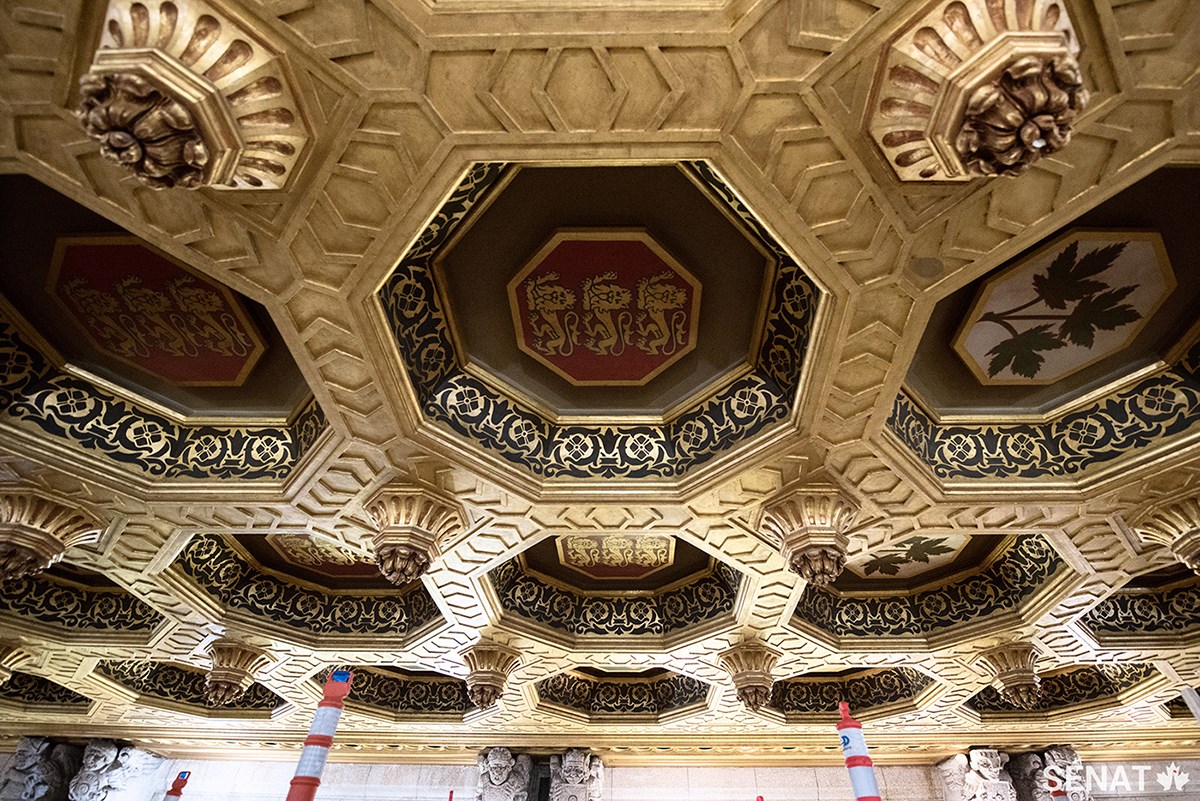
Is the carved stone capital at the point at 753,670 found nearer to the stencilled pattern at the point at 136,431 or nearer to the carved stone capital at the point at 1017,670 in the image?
the carved stone capital at the point at 1017,670

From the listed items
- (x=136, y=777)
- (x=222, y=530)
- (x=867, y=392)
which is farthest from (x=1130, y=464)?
(x=136, y=777)

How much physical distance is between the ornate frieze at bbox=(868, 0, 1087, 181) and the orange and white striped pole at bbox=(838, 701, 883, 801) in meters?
2.44

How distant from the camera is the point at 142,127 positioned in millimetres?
2812

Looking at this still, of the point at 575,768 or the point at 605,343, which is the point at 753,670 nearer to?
the point at 575,768

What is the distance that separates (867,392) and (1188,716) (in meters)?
8.35

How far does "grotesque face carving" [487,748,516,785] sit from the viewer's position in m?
9.34

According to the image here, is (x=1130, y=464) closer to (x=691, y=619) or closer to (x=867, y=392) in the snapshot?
(x=867, y=392)

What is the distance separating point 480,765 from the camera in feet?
31.4

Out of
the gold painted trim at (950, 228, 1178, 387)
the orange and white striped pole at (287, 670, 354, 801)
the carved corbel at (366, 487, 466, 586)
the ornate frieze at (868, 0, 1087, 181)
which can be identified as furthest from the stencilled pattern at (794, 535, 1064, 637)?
the orange and white striped pole at (287, 670, 354, 801)

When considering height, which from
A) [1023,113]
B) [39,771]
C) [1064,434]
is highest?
[1064,434]

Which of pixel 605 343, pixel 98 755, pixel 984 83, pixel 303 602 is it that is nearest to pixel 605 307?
pixel 605 343

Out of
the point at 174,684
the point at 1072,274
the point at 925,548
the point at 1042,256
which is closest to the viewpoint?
the point at 1042,256

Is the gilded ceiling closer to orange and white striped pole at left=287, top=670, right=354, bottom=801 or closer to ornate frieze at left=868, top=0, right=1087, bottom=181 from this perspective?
ornate frieze at left=868, top=0, right=1087, bottom=181

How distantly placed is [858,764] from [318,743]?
2.07 m
